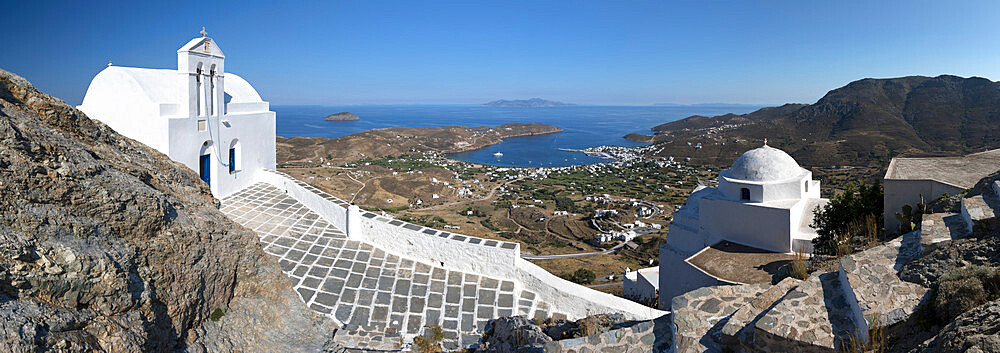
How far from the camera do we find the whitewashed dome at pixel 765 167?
9977mm

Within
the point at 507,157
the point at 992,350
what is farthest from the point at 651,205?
the point at 507,157

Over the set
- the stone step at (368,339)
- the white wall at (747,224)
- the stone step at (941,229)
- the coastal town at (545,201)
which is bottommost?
the coastal town at (545,201)

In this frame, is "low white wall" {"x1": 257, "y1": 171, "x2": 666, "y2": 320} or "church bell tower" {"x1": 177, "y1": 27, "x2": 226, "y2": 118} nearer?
Answer: "low white wall" {"x1": 257, "y1": 171, "x2": 666, "y2": 320}

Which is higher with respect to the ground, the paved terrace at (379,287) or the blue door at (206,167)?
the blue door at (206,167)

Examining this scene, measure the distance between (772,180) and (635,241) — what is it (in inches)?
497

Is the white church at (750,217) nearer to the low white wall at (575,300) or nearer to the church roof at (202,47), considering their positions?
the low white wall at (575,300)

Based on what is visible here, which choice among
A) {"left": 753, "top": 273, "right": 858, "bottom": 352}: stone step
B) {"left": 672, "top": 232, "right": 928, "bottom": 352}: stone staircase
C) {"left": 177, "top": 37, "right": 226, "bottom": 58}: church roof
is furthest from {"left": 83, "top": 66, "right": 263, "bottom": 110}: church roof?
{"left": 753, "top": 273, "right": 858, "bottom": 352}: stone step

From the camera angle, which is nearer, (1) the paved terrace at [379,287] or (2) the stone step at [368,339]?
(2) the stone step at [368,339]

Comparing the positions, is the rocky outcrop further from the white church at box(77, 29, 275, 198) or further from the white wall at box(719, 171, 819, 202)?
the white church at box(77, 29, 275, 198)

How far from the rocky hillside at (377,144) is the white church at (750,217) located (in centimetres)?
3861

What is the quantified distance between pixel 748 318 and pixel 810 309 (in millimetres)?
458

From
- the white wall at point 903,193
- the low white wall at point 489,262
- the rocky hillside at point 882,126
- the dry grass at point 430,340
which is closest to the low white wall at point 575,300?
the low white wall at point 489,262

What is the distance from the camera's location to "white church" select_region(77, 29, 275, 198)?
303 inches

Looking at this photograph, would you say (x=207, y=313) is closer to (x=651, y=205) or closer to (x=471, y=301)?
(x=471, y=301)
